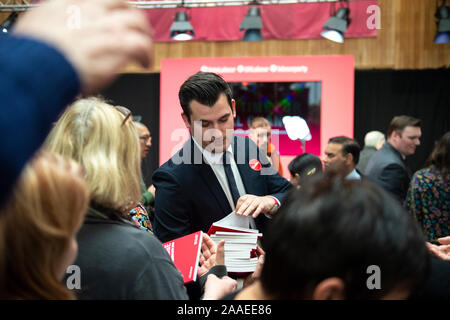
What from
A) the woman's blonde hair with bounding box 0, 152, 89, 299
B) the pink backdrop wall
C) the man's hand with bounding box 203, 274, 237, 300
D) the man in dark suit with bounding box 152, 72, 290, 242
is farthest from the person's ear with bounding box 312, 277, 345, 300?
the pink backdrop wall

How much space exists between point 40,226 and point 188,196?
1.17m

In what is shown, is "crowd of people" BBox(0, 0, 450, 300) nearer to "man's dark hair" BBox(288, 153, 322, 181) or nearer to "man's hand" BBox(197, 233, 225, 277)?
"man's hand" BBox(197, 233, 225, 277)

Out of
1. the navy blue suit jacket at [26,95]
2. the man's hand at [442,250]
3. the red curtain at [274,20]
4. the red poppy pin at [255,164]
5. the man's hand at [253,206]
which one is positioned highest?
the red curtain at [274,20]

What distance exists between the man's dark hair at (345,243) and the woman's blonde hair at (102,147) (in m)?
0.49

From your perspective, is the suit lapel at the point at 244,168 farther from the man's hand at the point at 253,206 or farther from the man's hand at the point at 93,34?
the man's hand at the point at 93,34

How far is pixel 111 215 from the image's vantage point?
1.03m

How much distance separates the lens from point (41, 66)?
0.38 m

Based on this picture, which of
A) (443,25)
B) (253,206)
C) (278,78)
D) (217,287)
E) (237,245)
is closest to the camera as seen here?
(217,287)

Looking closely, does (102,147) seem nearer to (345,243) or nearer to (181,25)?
(345,243)

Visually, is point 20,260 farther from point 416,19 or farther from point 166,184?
point 416,19

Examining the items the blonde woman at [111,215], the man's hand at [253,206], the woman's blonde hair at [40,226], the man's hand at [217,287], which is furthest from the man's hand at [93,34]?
Answer: the man's hand at [253,206]

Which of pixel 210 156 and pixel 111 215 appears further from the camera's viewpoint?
pixel 210 156

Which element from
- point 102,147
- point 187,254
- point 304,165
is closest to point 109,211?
point 102,147

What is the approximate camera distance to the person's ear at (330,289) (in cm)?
61
